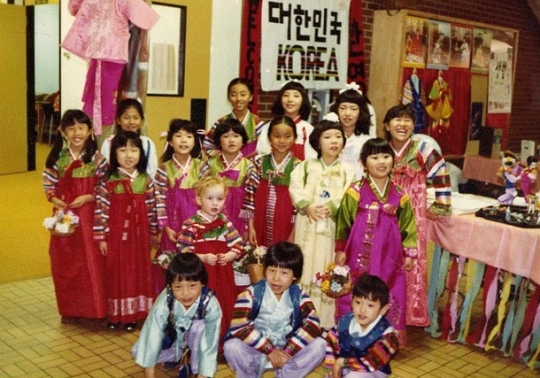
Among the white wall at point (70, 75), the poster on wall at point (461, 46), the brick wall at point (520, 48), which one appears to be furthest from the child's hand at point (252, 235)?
the brick wall at point (520, 48)

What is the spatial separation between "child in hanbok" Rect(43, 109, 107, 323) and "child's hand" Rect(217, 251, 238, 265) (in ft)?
3.07

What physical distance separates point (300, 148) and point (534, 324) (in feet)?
5.89

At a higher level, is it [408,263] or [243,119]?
[243,119]

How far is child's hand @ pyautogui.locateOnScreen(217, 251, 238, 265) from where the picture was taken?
3.48 metres

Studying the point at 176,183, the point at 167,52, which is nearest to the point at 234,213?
the point at 176,183

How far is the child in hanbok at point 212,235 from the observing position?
11.4 ft

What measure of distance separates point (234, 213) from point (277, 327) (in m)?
1.13

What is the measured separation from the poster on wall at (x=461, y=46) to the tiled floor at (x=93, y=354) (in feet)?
13.9

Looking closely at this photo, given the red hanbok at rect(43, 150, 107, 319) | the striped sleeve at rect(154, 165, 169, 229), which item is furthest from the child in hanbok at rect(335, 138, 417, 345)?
the red hanbok at rect(43, 150, 107, 319)

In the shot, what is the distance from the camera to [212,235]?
3.50m

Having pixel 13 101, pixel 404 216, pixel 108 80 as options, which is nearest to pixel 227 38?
pixel 108 80

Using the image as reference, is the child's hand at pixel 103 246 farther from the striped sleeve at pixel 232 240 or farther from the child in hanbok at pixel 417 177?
the child in hanbok at pixel 417 177

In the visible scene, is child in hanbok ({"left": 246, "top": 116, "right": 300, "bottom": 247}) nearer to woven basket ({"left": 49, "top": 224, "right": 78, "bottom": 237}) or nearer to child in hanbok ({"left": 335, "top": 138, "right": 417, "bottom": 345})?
child in hanbok ({"left": 335, "top": 138, "right": 417, "bottom": 345})

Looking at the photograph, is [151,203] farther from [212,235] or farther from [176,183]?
[212,235]
